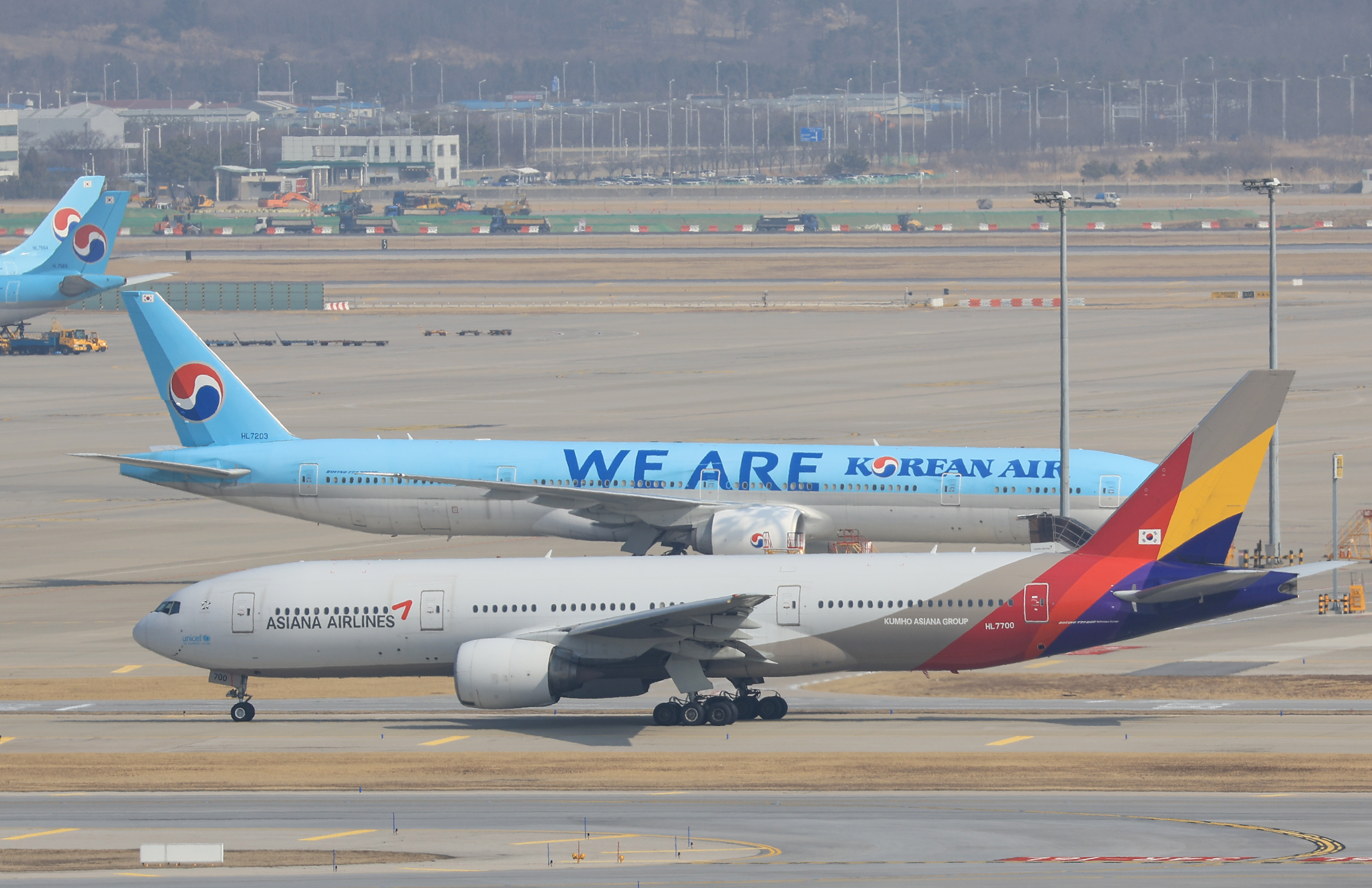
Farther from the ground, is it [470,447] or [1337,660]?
[470,447]

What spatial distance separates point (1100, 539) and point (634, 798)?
11578 millimetres

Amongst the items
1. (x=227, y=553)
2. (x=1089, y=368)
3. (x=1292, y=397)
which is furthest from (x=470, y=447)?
(x=1089, y=368)

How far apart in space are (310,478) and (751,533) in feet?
44.4

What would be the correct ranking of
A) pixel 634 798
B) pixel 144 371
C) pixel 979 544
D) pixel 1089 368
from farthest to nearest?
1. pixel 144 371
2. pixel 1089 368
3. pixel 979 544
4. pixel 634 798

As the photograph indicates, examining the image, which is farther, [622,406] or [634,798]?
[622,406]

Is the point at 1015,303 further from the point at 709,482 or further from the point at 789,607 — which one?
the point at 789,607

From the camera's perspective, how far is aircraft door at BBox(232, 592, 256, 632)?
41281 millimetres

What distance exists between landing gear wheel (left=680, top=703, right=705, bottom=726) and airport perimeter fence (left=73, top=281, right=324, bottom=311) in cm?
12638

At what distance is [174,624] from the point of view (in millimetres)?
41719

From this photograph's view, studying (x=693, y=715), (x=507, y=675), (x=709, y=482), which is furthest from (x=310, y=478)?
(x=693, y=715)

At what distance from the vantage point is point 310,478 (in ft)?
185

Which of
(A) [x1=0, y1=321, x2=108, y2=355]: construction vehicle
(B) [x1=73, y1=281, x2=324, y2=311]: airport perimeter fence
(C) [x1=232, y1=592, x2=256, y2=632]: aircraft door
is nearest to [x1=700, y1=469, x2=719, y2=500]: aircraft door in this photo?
(C) [x1=232, y1=592, x2=256, y2=632]: aircraft door

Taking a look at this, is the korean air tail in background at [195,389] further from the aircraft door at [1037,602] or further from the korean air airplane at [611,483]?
the aircraft door at [1037,602]

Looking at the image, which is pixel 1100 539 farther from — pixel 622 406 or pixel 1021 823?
pixel 622 406
